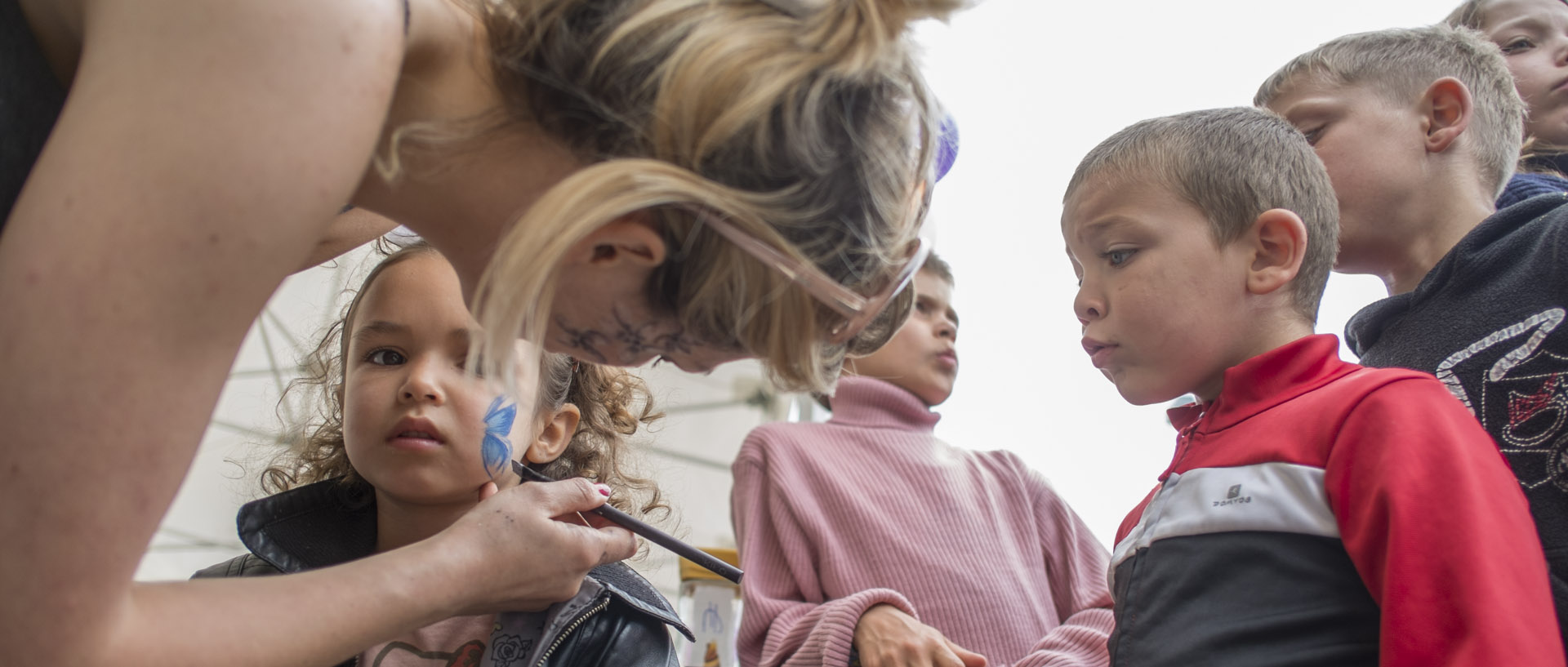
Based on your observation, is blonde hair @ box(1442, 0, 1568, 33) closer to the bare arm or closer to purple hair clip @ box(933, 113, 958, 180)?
purple hair clip @ box(933, 113, 958, 180)

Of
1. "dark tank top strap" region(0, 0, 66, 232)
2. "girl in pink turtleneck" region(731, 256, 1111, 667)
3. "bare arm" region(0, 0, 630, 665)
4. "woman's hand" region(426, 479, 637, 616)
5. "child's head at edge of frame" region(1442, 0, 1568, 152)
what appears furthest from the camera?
"child's head at edge of frame" region(1442, 0, 1568, 152)

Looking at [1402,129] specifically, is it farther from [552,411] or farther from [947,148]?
[552,411]

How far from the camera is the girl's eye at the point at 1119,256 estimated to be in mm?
1070

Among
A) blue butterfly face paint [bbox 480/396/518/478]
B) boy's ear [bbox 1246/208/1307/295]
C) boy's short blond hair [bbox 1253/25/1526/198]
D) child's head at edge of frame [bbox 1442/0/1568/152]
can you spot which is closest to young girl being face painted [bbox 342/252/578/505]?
blue butterfly face paint [bbox 480/396/518/478]

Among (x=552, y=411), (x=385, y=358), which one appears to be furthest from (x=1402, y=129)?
(x=385, y=358)

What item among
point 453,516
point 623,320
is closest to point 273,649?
point 623,320

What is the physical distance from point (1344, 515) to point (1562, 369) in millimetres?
342

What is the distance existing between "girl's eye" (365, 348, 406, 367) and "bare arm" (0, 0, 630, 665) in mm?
590

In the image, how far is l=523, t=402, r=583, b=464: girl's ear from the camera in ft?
4.35

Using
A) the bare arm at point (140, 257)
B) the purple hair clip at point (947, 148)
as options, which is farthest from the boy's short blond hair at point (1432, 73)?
the bare arm at point (140, 257)

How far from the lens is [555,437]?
4.47 feet

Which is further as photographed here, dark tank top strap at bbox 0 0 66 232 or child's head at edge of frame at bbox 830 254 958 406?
child's head at edge of frame at bbox 830 254 958 406

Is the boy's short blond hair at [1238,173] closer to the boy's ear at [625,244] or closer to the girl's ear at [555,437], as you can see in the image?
the boy's ear at [625,244]

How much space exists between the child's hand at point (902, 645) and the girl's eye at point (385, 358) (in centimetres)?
68
